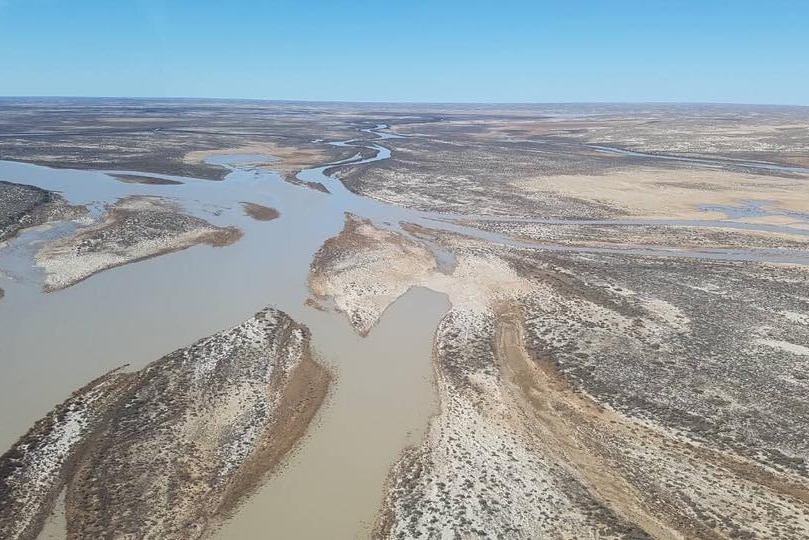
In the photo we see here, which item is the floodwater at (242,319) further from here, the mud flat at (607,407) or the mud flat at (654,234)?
the mud flat at (654,234)

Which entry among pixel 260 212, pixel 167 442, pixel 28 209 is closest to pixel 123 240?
pixel 260 212

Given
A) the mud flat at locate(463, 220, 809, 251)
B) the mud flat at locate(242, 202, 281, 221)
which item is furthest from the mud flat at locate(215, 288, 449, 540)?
the mud flat at locate(242, 202, 281, 221)

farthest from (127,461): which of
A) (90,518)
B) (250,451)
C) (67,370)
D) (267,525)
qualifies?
(67,370)

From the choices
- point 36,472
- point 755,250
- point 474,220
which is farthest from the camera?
point 474,220

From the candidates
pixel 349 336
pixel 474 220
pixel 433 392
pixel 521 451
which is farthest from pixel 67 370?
pixel 474 220

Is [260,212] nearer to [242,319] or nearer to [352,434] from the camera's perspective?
[242,319]

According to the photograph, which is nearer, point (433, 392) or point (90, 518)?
point (90, 518)

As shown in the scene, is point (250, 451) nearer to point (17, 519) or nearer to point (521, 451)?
point (17, 519)

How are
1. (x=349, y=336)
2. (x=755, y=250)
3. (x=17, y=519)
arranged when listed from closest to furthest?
(x=17, y=519) < (x=349, y=336) < (x=755, y=250)
